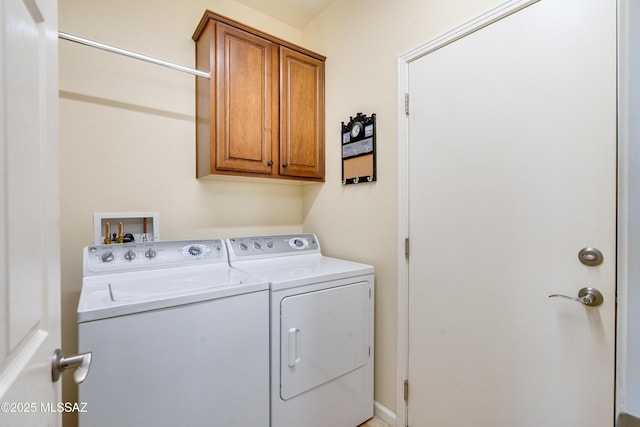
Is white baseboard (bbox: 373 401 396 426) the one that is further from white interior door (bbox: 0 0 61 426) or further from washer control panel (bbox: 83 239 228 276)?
white interior door (bbox: 0 0 61 426)

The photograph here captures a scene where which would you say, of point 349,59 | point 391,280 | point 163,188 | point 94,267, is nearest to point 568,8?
point 349,59

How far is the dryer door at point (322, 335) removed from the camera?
1.50 m

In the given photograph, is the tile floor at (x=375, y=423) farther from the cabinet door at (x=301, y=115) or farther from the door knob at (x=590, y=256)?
the cabinet door at (x=301, y=115)

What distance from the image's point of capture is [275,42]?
79.4 inches

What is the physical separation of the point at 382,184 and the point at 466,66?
0.75 metres

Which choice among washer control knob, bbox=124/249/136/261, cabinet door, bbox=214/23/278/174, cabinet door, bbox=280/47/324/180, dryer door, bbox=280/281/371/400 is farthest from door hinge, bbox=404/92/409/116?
washer control knob, bbox=124/249/136/261

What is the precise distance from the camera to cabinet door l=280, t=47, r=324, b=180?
6.79 feet

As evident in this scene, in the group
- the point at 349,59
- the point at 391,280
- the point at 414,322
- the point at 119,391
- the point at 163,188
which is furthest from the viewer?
the point at 349,59

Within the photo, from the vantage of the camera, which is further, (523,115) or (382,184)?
(382,184)

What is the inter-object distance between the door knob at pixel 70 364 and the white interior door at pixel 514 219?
1.47 m

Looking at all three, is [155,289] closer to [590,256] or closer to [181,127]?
[181,127]

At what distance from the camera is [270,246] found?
6.98ft

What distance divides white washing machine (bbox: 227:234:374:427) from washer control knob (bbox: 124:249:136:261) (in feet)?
1.77

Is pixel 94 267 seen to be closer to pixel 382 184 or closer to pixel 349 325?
pixel 349 325
